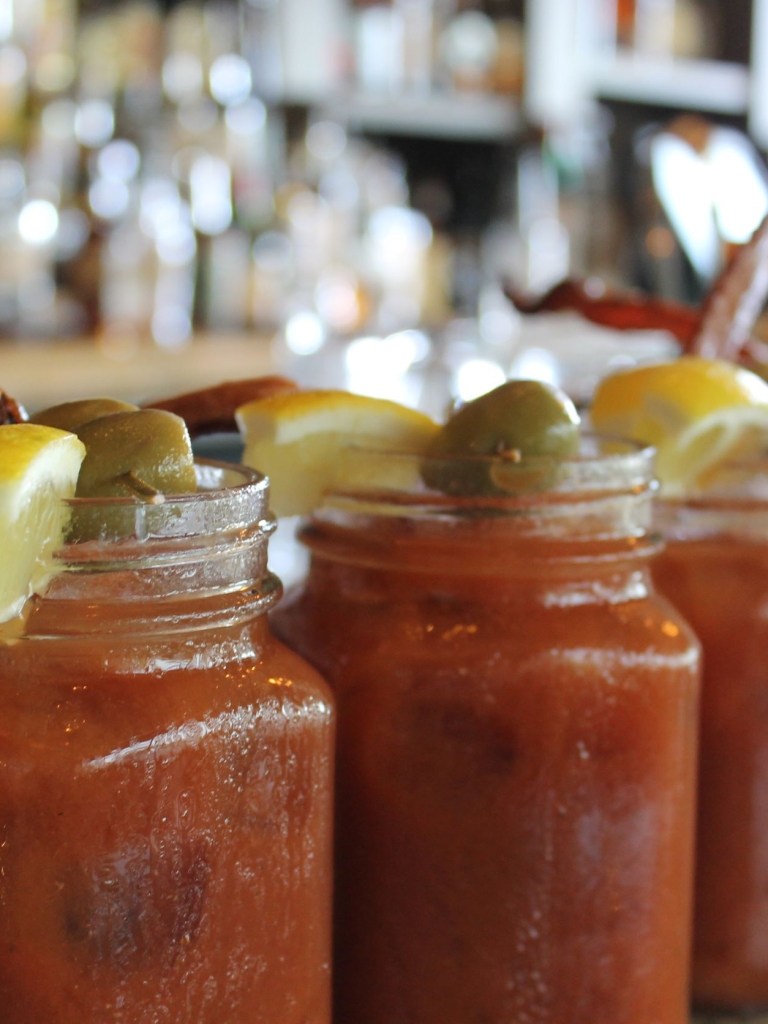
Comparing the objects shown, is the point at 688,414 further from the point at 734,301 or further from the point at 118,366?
the point at 118,366

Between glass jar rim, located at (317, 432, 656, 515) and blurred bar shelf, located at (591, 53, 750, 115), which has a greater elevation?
blurred bar shelf, located at (591, 53, 750, 115)

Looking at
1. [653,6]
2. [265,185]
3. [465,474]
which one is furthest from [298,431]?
[653,6]

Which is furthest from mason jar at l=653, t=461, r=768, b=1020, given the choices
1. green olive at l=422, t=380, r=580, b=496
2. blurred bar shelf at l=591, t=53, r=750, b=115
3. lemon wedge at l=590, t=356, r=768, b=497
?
blurred bar shelf at l=591, t=53, r=750, b=115

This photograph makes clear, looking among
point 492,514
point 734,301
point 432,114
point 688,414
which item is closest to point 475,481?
point 492,514

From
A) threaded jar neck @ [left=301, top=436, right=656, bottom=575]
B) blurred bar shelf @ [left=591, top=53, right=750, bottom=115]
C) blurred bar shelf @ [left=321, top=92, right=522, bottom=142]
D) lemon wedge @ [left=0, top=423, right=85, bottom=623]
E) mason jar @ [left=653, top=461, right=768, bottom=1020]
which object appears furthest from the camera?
blurred bar shelf @ [left=591, top=53, right=750, bottom=115]

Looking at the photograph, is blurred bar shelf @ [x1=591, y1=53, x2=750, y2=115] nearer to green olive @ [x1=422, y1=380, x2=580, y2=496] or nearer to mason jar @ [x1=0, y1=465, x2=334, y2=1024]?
green olive @ [x1=422, y1=380, x2=580, y2=496]

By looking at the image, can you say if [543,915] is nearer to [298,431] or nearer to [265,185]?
[298,431]
